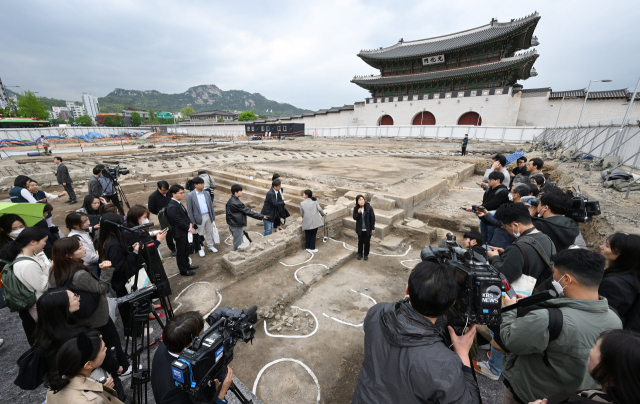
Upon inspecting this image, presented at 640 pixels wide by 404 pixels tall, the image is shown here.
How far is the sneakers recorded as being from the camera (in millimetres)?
2791

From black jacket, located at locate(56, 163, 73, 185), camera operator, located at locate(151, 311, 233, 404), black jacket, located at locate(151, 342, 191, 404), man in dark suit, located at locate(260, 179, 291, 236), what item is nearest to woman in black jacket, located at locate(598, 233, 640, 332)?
camera operator, located at locate(151, 311, 233, 404)

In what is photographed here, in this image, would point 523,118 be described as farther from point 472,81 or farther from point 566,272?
point 566,272

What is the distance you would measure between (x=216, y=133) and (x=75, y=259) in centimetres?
6016

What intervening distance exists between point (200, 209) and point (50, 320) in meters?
3.57

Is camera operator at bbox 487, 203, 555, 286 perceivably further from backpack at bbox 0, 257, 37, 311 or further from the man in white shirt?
the man in white shirt

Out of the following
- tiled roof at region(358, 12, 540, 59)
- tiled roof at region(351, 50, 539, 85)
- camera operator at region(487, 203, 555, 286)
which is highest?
tiled roof at region(358, 12, 540, 59)

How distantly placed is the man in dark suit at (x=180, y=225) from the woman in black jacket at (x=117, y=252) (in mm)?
1271

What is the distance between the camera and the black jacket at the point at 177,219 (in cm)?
450

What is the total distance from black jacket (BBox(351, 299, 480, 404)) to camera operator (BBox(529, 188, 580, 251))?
2706mm

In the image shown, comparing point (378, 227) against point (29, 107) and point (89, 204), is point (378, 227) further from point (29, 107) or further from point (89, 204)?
point (29, 107)

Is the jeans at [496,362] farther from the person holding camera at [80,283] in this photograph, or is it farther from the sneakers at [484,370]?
the person holding camera at [80,283]

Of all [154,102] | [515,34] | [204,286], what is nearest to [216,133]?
[515,34]

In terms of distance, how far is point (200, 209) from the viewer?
5.39m

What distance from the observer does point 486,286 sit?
5.07 feet
